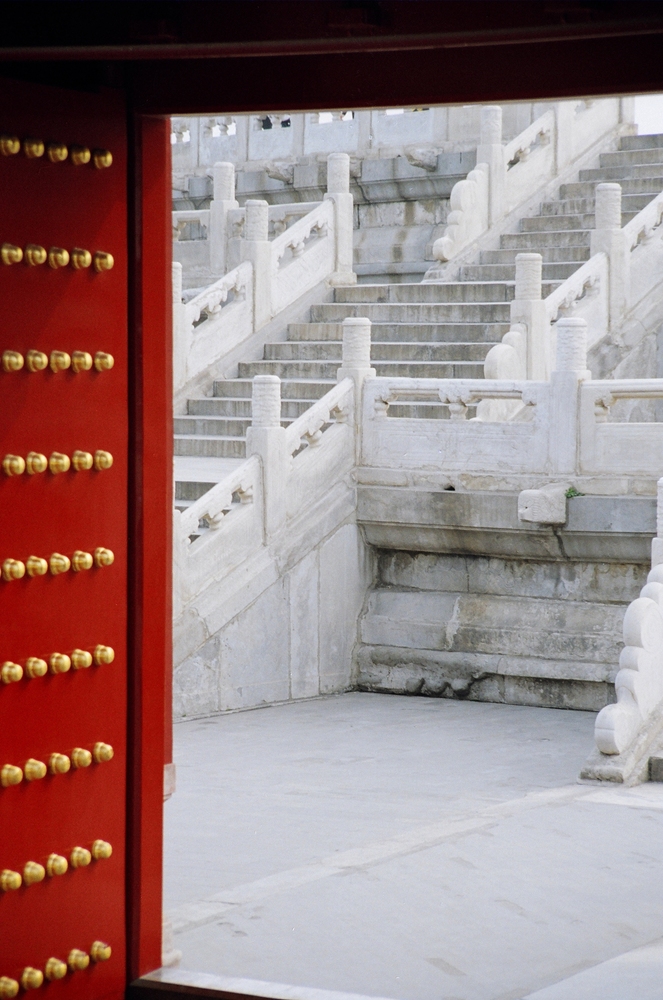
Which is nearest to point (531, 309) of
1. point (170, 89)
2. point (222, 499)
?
point (222, 499)

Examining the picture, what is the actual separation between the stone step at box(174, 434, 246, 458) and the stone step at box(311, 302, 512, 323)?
7.52 feet

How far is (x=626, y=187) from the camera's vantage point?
1642 centimetres

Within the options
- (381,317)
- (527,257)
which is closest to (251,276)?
(381,317)

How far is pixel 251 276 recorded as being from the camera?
15.1m

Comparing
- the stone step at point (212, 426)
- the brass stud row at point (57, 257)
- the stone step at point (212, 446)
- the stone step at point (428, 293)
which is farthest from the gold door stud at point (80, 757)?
the stone step at point (428, 293)

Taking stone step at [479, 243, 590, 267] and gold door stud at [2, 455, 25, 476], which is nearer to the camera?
gold door stud at [2, 455, 25, 476]

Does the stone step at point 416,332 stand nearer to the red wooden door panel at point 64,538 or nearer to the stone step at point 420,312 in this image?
the stone step at point 420,312

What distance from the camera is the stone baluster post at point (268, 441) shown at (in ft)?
39.0

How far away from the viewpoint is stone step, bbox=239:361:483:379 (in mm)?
13836

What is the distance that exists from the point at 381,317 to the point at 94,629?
10974mm

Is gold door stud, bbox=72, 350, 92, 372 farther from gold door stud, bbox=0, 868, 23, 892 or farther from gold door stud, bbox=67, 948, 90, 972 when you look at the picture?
gold door stud, bbox=67, 948, 90, 972

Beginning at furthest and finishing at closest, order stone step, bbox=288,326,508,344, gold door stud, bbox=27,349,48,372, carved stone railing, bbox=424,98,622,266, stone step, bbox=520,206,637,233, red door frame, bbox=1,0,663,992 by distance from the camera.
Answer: stone step, bbox=520,206,637,233, carved stone railing, bbox=424,98,622,266, stone step, bbox=288,326,508,344, gold door stud, bbox=27,349,48,372, red door frame, bbox=1,0,663,992

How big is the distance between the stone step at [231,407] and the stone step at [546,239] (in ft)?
10.4

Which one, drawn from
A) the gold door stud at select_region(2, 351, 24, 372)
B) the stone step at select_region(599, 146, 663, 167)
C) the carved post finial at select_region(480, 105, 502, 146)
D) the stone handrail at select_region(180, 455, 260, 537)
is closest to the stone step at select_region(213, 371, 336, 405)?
the stone handrail at select_region(180, 455, 260, 537)
